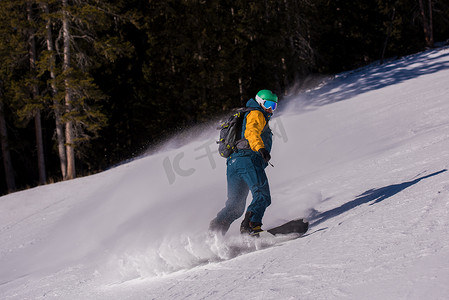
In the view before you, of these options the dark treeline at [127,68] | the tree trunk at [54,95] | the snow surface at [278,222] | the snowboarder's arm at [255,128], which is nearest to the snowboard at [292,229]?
the snow surface at [278,222]

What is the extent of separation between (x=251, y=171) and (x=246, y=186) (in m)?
0.32

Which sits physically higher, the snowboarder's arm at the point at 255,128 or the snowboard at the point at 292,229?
the snowboarder's arm at the point at 255,128

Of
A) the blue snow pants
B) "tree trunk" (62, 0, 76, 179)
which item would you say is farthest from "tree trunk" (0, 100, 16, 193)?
the blue snow pants

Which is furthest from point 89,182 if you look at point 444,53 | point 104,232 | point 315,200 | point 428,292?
point 444,53

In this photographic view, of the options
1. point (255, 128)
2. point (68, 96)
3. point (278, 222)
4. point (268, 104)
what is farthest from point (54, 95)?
point (255, 128)

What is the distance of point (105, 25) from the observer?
1838 cm

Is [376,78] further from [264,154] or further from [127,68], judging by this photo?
[264,154]

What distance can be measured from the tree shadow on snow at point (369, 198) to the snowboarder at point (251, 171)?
1.01m

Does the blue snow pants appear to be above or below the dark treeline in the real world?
below

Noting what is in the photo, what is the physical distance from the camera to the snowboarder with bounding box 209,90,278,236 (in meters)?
5.27

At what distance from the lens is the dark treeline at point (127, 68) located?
17953 millimetres

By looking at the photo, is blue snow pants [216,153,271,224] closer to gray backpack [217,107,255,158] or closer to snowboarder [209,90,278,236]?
snowboarder [209,90,278,236]

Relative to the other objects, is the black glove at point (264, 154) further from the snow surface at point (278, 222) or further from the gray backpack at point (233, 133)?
the snow surface at point (278, 222)

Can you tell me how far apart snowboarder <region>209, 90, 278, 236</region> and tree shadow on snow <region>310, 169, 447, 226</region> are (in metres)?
1.01
